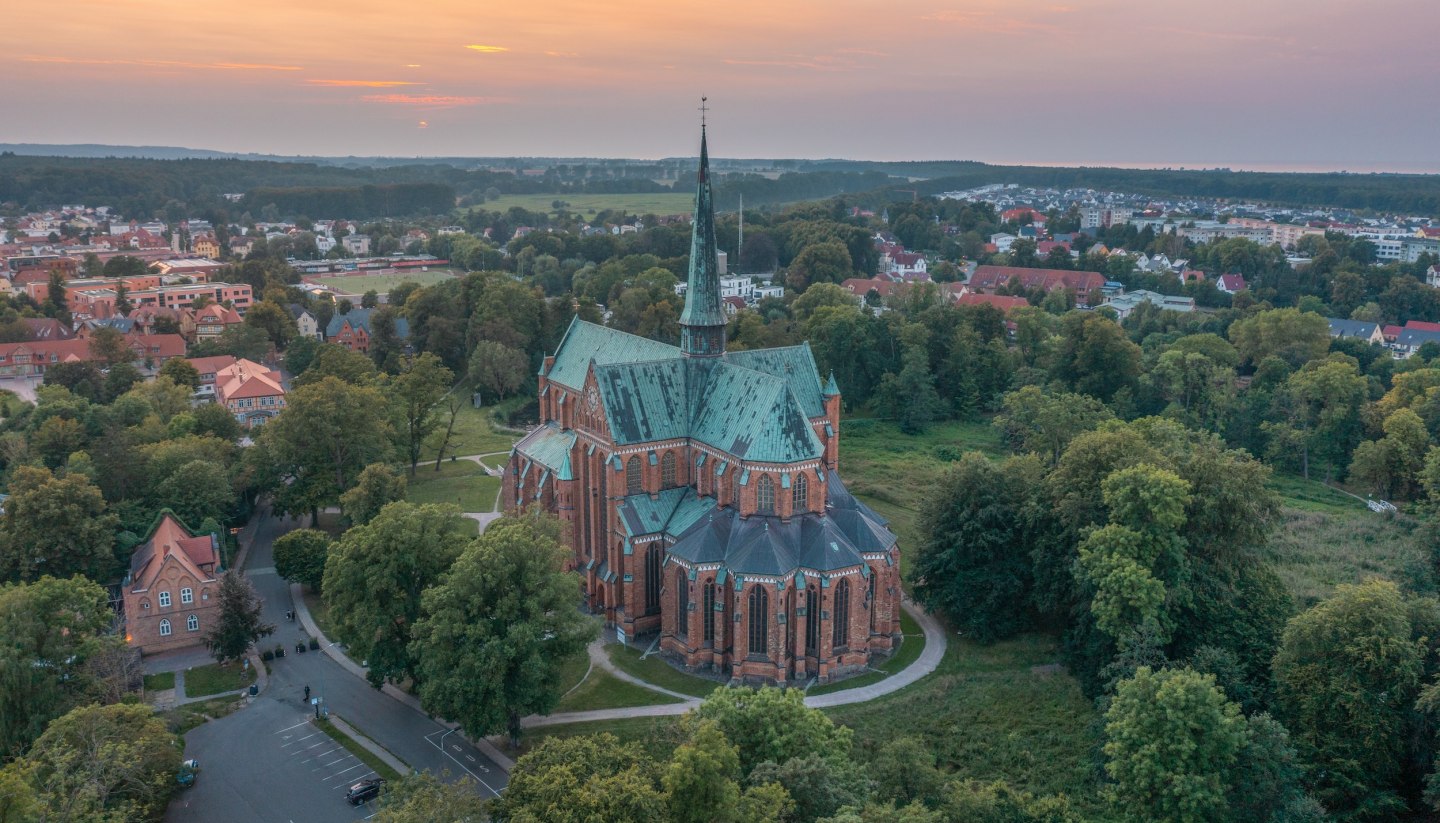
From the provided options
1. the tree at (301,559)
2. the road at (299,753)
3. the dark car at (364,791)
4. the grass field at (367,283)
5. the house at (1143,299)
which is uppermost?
the house at (1143,299)

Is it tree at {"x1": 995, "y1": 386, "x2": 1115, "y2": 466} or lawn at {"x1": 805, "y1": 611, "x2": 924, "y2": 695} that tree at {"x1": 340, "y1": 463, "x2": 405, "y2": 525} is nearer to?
lawn at {"x1": 805, "y1": 611, "x2": 924, "y2": 695}

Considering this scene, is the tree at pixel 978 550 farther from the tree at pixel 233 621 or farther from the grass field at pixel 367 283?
the grass field at pixel 367 283

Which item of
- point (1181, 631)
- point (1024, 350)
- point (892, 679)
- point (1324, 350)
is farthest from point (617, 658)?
point (1324, 350)

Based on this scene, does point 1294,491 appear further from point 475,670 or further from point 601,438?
point 475,670

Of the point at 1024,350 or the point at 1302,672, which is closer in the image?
the point at 1302,672

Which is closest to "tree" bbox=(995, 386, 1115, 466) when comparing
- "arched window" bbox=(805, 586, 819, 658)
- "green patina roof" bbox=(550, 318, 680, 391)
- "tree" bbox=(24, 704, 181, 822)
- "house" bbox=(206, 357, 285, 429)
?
"arched window" bbox=(805, 586, 819, 658)

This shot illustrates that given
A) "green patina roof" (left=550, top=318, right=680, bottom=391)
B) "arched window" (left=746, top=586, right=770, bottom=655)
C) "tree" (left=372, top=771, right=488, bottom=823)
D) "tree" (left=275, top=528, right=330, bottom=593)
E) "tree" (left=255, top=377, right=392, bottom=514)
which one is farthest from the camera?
"tree" (left=255, top=377, right=392, bottom=514)

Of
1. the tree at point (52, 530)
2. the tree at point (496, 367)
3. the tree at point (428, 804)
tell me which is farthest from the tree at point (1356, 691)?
the tree at point (496, 367)
